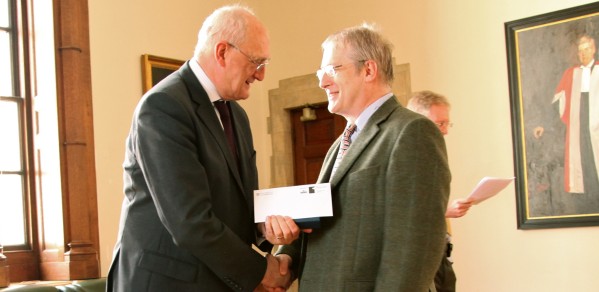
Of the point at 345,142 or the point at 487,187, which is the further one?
the point at 487,187

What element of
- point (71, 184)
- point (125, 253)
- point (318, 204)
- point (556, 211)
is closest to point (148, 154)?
point (125, 253)

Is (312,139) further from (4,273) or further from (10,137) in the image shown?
(4,273)

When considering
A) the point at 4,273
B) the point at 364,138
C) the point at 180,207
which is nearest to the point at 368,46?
the point at 364,138

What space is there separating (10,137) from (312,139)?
9.21 ft

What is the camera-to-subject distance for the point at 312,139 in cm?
692

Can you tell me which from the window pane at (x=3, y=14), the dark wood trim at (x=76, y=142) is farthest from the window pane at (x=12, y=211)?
the window pane at (x=3, y=14)

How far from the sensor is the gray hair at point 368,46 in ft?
7.57

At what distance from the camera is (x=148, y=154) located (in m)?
2.13

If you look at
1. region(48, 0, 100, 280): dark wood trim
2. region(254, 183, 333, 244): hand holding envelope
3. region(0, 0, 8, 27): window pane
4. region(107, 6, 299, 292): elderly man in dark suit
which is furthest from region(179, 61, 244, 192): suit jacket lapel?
region(0, 0, 8, 27): window pane

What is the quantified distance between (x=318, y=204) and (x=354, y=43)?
554 mm

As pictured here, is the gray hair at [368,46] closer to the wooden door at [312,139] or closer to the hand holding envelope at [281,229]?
the hand holding envelope at [281,229]

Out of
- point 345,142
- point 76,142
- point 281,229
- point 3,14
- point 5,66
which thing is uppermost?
point 3,14

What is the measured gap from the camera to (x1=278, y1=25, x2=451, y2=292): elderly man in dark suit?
6.60ft

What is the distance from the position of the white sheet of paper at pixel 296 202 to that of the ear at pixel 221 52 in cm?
46
